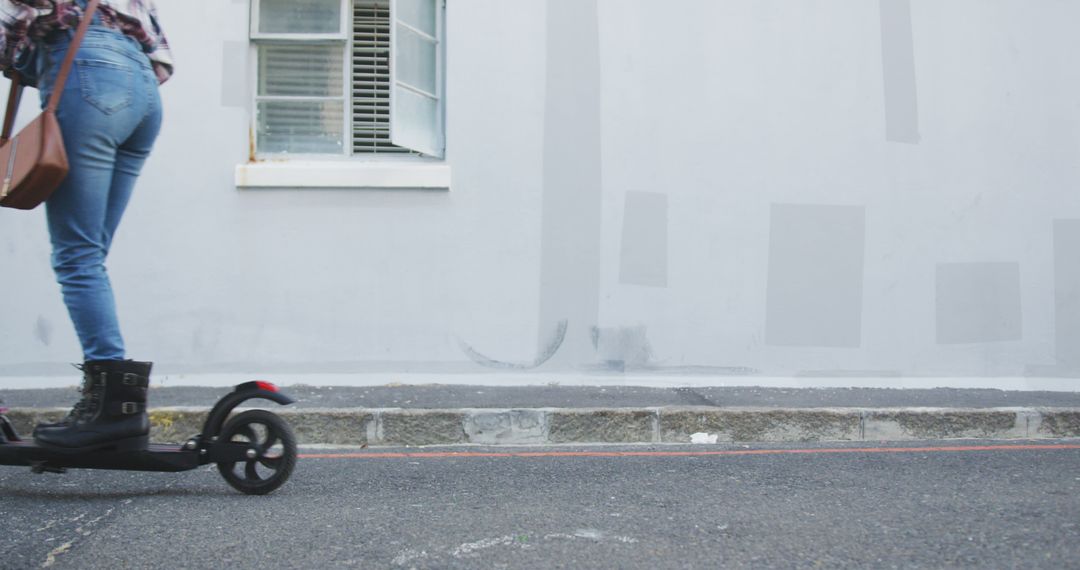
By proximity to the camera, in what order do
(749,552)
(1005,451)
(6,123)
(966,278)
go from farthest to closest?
(966,278)
(1005,451)
(6,123)
(749,552)

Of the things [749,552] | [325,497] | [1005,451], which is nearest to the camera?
[749,552]

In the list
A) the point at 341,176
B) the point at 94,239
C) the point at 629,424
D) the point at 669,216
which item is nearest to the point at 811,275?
the point at 669,216

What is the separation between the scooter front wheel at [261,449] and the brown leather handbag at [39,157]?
0.93 meters

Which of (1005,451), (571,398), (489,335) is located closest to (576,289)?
(489,335)

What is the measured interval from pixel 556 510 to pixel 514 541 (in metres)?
0.41

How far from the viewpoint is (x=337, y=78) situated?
6.78 meters

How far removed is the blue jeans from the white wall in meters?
3.47

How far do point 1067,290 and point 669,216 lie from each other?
9.78ft

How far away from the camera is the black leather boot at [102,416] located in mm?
2979

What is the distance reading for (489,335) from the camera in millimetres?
6625

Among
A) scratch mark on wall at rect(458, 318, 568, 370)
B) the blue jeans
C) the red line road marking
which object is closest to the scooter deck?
the blue jeans

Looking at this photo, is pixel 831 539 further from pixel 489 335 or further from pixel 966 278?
pixel 966 278

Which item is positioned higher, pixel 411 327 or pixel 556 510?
pixel 411 327

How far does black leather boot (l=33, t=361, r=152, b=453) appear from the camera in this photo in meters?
2.98
